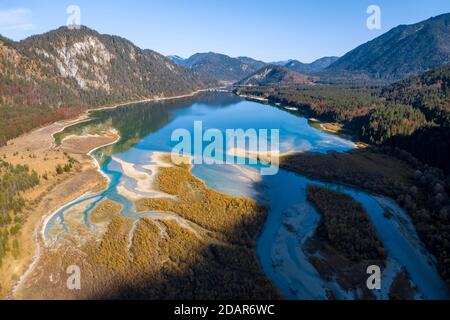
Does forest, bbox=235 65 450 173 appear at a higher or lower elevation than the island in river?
higher

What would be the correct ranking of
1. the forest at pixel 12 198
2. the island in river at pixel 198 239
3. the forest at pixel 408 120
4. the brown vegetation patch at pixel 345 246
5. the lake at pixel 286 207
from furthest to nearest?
the forest at pixel 408 120, the forest at pixel 12 198, the brown vegetation patch at pixel 345 246, the lake at pixel 286 207, the island in river at pixel 198 239

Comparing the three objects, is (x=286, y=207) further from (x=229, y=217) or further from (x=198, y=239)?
(x=198, y=239)

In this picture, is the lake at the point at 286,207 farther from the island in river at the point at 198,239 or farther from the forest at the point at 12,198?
the forest at the point at 12,198

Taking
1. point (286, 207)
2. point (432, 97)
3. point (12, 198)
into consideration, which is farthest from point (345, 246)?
point (432, 97)

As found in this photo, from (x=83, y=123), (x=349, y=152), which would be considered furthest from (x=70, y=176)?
(x=83, y=123)

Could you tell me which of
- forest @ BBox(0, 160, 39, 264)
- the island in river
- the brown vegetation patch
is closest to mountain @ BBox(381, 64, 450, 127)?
the brown vegetation patch

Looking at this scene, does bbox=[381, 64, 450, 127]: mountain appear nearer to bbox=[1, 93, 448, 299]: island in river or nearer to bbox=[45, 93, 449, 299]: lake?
bbox=[45, 93, 449, 299]: lake

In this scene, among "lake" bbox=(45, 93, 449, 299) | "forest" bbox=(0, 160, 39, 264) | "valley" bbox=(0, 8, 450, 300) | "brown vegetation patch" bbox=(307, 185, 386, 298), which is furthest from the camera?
"forest" bbox=(0, 160, 39, 264)

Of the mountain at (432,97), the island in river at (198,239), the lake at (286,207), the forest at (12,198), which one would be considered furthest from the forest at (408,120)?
the forest at (12,198)

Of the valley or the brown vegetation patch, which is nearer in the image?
the valley
